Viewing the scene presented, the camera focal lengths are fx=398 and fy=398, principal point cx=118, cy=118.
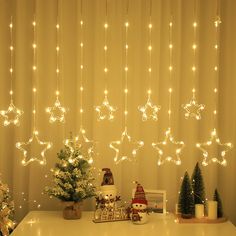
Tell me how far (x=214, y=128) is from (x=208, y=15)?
76 cm

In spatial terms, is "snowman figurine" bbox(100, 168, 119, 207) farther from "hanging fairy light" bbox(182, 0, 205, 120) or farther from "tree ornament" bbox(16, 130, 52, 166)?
"hanging fairy light" bbox(182, 0, 205, 120)

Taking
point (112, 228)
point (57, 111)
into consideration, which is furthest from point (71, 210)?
point (57, 111)

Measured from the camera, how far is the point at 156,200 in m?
2.48

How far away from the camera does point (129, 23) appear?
2.65 meters

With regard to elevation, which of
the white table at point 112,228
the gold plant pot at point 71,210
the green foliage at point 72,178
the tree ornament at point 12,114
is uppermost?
the tree ornament at point 12,114

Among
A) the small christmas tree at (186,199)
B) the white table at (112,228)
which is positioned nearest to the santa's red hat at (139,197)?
the white table at (112,228)

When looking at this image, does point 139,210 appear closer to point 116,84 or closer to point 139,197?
point 139,197

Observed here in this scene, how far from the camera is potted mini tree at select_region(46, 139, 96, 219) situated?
2.34 m

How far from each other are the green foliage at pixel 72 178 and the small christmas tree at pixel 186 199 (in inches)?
21.4

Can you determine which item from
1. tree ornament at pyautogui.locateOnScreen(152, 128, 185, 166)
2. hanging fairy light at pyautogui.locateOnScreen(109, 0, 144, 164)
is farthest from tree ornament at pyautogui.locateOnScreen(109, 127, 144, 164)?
tree ornament at pyautogui.locateOnScreen(152, 128, 185, 166)

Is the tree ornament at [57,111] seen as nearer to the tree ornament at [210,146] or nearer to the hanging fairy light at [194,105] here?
the hanging fairy light at [194,105]

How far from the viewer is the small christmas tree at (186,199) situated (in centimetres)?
240

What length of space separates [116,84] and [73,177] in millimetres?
692

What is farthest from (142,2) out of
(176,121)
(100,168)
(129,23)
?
(100,168)
